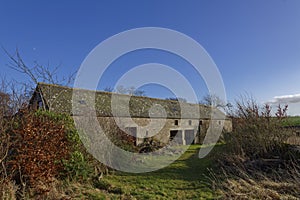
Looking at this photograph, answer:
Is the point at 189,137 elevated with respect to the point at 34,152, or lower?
lower

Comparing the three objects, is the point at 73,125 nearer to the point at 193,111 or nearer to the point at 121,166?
the point at 121,166

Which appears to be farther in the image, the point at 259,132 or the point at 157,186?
the point at 259,132

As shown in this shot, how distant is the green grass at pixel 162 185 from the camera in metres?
5.98

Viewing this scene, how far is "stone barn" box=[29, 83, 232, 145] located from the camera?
14750 millimetres

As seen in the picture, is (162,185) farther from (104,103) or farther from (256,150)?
(104,103)

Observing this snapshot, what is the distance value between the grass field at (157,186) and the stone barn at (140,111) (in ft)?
17.3

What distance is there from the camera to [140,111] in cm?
1828

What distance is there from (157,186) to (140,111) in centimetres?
1157

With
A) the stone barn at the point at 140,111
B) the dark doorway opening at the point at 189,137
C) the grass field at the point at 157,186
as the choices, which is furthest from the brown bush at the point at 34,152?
the dark doorway opening at the point at 189,137

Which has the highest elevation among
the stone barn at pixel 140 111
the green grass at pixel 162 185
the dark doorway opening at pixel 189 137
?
the stone barn at pixel 140 111

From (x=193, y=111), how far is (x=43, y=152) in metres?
19.5

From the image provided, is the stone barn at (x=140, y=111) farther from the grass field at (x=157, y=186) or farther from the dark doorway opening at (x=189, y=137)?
the grass field at (x=157, y=186)

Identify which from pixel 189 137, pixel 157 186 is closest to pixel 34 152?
pixel 157 186

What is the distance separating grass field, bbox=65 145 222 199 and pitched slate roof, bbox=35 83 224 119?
5.00 meters
